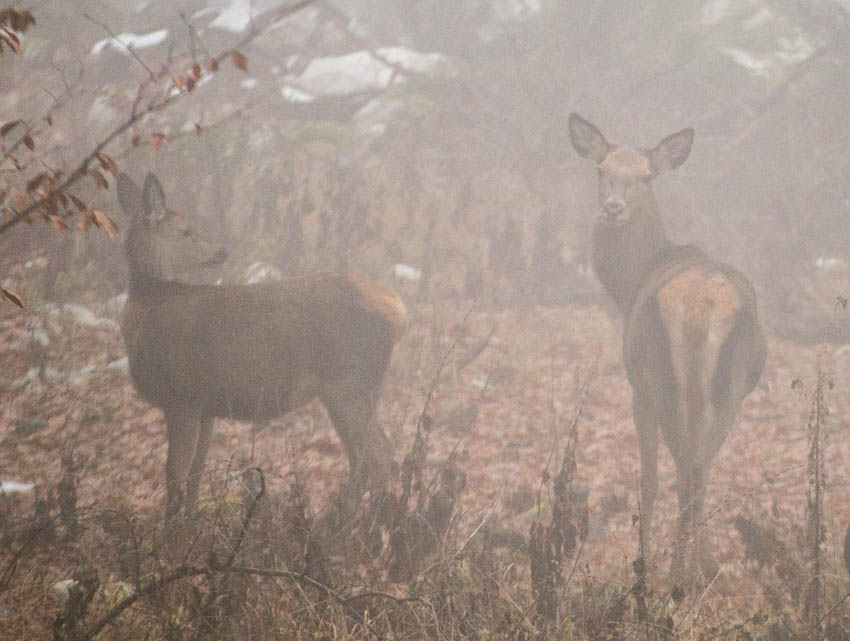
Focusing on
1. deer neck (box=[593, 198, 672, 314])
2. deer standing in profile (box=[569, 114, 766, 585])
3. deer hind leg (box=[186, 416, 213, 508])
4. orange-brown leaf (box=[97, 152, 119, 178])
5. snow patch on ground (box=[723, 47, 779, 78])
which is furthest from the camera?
snow patch on ground (box=[723, 47, 779, 78])

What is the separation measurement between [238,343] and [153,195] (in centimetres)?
134

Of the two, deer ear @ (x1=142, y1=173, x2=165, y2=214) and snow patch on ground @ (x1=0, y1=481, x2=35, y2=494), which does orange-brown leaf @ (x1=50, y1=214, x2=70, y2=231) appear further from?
deer ear @ (x1=142, y1=173, x2=165, y2=214)

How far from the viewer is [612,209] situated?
5.76 m

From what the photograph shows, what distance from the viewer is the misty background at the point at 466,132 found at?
9508mm

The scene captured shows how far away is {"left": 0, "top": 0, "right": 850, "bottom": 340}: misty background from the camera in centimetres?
951

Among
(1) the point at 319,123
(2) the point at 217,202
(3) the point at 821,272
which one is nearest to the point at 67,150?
(2) the point at 217,202

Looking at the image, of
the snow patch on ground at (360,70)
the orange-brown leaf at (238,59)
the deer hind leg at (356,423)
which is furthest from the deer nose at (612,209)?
the snow patch on ground at (360,70)

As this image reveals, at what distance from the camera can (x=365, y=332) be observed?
5137 mm

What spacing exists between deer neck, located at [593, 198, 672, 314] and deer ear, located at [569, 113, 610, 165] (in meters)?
0.80

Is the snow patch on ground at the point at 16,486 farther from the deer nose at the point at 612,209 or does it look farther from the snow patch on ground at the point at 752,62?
the snow patch on ground at the point at 752,62

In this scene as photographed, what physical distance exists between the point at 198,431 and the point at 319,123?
813cm

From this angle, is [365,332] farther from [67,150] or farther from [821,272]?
[821,272]

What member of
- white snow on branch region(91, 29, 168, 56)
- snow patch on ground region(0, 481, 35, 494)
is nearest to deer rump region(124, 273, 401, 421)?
snow patch on ground region(0, 481, 35, 494)

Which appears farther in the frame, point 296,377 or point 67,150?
point 67,150
